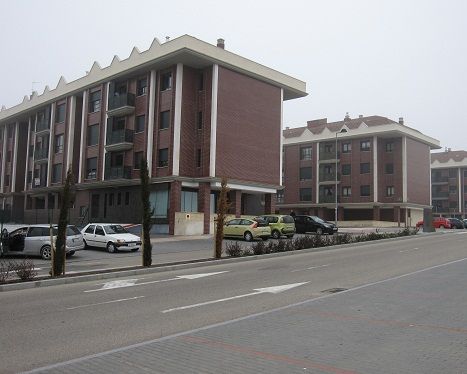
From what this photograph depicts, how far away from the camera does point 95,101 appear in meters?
48.1

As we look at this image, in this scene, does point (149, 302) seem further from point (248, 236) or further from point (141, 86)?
point (141, 86)

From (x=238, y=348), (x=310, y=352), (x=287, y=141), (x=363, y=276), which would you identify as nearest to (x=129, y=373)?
(x=238, y=348)

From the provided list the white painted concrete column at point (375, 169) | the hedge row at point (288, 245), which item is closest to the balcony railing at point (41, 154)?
the hedge row at point (288, 245)

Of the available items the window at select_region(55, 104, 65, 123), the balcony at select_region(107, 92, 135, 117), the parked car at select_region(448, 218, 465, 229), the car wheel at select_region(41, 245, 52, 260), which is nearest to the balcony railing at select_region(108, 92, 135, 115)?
the balcony at select_region(107, 92, 135, 117)

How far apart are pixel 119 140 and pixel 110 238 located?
769 inches

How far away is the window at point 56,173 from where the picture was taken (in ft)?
168

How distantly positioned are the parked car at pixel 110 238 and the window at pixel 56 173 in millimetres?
26707

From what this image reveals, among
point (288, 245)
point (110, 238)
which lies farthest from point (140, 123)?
point (288, 245)

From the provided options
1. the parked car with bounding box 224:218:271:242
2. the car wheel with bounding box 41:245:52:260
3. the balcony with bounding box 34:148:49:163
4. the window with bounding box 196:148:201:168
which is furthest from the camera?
the balcony with bounding box 34:148:49:163

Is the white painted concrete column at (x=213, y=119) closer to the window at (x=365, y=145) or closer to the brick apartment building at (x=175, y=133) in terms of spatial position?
the brick apartment building at (x=175, y=133)

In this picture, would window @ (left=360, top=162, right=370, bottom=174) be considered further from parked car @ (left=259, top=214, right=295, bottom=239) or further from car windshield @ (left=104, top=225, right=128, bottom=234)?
car windshield @ (left=104, top=225, right=128, bottom=234)

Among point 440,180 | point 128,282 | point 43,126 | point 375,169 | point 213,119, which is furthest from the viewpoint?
point 440,180

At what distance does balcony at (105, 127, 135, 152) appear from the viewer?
42.6 meters

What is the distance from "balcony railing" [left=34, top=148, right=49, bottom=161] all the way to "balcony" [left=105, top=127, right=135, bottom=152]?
13.0 m
